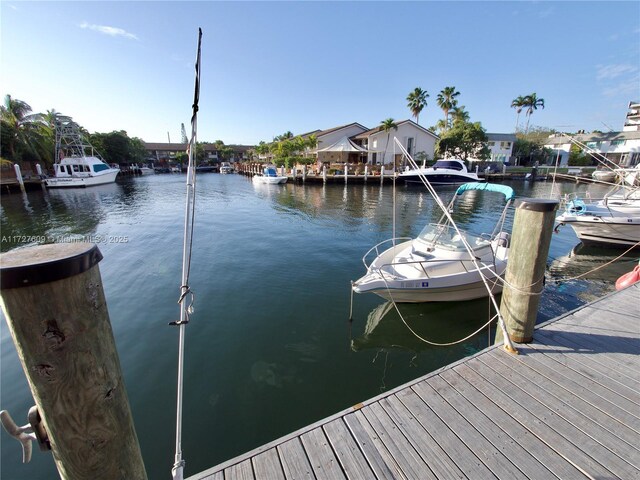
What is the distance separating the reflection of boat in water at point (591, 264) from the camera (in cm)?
966

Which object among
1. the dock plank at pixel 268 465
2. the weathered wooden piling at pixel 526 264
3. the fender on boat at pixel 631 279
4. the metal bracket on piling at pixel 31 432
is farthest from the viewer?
the fender on boat at pixel 631 279

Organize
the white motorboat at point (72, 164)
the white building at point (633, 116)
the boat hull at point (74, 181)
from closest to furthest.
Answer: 1. the boat hull at point (74, 181)
2. the white motorboat at point (72, 164)
3. the white building at point (633, 116)

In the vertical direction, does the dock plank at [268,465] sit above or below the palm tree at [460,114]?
below

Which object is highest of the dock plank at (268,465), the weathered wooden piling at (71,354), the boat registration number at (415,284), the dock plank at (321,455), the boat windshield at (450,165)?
the boat windshield at (450,165)

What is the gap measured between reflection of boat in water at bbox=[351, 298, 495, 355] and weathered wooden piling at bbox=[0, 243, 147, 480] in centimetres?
475

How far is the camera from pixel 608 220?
460 inches

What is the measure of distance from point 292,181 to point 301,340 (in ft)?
107

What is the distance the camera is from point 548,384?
10.2 feet

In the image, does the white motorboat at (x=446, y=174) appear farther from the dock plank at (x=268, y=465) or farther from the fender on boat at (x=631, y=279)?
the dock plank at (x=268, y=465)

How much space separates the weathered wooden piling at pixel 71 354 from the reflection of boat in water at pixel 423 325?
475 centimetres

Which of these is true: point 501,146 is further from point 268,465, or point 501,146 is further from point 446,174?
point 268,465

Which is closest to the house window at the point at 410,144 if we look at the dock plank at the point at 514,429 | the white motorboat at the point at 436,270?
the white motorboat at the point at 436,270

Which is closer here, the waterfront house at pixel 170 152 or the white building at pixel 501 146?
the white building at pixel 501 146

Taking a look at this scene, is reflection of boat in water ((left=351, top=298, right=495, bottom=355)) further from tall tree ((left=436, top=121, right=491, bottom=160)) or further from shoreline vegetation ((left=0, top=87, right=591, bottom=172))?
tall tree ((left=436, top=121, right=491, bottom=160))
